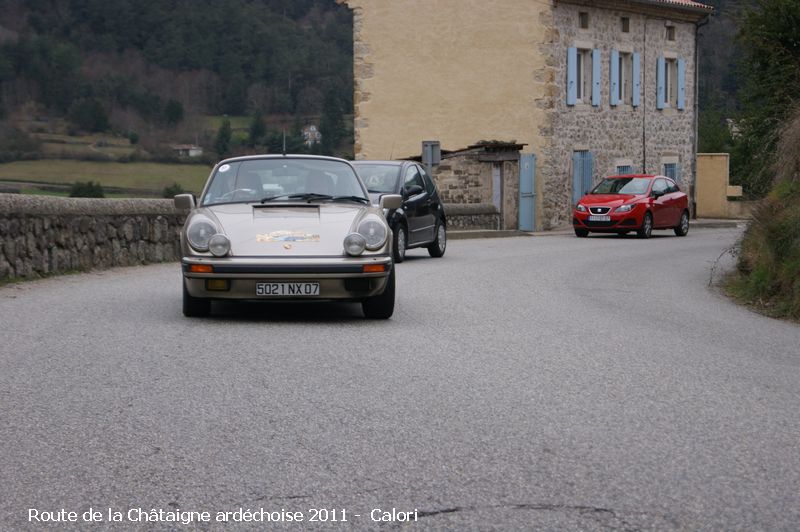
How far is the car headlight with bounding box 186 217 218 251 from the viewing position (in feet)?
32.7

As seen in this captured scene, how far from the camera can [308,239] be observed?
995cm

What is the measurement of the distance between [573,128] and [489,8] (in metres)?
4.60

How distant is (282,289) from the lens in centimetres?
982


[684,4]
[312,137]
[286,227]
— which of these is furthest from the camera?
[312,137]

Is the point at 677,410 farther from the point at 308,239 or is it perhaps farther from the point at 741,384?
the point at 308,239

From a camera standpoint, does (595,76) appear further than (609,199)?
Yes

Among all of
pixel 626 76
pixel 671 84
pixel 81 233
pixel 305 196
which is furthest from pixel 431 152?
pixel 305 196

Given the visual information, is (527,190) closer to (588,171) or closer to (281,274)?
(588,171)

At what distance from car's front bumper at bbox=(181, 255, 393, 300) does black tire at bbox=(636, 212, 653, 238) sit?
68.7ft

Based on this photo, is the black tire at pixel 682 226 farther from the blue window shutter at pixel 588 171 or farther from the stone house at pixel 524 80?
the blue window shutter at pixel 588 171

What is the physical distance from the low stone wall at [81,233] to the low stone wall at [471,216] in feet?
40.7

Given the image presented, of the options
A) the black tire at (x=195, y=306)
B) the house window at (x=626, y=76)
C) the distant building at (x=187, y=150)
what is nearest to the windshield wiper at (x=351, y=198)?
the black tire at (x=195, y=306)

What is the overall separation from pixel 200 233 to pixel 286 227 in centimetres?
71

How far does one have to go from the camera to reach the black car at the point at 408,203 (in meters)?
18.1
